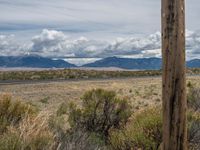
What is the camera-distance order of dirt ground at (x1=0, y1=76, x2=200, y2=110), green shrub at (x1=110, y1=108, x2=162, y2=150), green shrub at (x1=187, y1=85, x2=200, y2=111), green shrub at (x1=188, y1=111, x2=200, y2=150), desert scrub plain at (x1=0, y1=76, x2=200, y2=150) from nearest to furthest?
desert scrub plain at (x1=0, y1=76, x2=200, y2=150), green shrub at (x1=110, y1=108, x2=162, y2=150), green shrub at (x1=188, y1=111, x2=200, y2=150), green shrub at (x1=187, y1=85, x2=200, y2=111), dirt ground at (x1=0, y1=76, x2=200, y2=110)

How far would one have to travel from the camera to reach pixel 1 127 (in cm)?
Result: 1045

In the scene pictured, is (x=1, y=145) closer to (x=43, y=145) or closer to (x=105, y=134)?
(x=43, y=145)

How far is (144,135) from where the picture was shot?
37.1 ft

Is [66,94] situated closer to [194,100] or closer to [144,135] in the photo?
[194,100]

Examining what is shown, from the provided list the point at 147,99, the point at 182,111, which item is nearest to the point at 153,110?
the point at 182,111

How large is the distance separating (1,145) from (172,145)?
3.73m

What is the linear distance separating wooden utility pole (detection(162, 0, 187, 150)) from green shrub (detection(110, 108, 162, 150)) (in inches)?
193

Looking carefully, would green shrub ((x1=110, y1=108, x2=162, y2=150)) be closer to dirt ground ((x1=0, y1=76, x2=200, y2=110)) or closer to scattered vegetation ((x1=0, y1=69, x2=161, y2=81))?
dirt ground ((x1=0, y1=76, x2=200, y2=110))

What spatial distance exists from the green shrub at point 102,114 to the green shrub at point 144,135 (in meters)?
4.81

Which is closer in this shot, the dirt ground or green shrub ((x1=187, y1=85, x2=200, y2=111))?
green shrub ((x1=187, y1=85, x2=200, y2=111))

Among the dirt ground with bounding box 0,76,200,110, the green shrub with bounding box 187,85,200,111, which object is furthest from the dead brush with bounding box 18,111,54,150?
the dirt ground with bounding box 0,76,200,110

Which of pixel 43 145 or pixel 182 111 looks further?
pixel 43 145

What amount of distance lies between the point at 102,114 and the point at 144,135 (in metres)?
6.48

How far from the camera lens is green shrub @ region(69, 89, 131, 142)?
1719 centimetres
